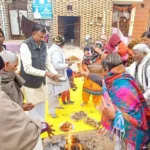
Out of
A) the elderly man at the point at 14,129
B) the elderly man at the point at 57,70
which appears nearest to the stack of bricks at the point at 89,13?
the elderly man at the point at 57,70

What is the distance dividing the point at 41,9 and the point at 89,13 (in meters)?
3.09

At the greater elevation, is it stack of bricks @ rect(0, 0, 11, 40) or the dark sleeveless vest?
stack of bricks @ rect(0, 0, 11, 40)

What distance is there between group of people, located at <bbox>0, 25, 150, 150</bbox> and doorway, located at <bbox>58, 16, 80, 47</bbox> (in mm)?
8029

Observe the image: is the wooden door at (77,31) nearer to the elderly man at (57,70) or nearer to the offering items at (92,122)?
the elderly man at (57,70)

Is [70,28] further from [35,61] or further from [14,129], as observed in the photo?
[14,129]

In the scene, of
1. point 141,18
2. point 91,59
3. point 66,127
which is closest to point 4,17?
point 91,59

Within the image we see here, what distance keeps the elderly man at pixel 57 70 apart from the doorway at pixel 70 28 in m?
8.56

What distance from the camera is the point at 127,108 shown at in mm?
1774

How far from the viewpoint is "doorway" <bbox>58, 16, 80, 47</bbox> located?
470 inches

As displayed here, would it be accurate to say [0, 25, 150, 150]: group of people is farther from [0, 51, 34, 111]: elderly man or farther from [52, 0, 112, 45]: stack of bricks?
[52, 0, 112, 45]: stack of bricks

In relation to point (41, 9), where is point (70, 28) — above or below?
below

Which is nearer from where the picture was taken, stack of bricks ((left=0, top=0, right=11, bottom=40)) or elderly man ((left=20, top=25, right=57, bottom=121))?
elderly man ((left=20, top=25, right=57, bottom=121))

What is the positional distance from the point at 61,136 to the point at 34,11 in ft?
29.7

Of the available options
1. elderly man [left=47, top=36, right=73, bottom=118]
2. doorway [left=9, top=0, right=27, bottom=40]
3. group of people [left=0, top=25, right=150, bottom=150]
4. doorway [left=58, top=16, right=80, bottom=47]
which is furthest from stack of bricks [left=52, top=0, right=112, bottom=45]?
elderly man [left=47, top=36, right=73, bottom=118]
